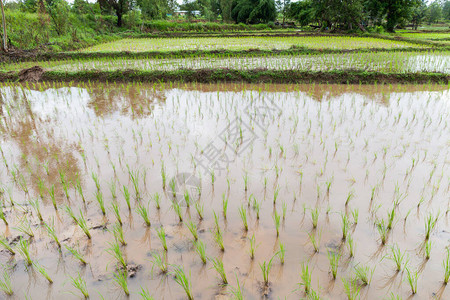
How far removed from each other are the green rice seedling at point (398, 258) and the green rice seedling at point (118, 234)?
1.87 meters

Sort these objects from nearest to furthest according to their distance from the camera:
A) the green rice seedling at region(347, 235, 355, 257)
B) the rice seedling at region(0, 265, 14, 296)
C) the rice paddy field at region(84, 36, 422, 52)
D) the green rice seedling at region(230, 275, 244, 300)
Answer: the green rice seedling at region(230, 275, 244, 300), the rice seedling at region(0, 265, 14, 296), the green rice seedling at region(347, 235, 355, 257), the rice paddy field at region(84, 36, 422, 52)

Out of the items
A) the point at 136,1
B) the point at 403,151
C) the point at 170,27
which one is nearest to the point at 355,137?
the point at 403,151

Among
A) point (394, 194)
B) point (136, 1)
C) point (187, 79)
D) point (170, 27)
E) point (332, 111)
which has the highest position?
point (136, 1)

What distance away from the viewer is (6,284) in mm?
1772

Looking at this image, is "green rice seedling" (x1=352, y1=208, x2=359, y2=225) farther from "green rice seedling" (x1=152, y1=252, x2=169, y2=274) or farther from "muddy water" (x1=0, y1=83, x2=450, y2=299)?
"green rice seedling" (x1=152, y1=252, x2=169, y2=274)

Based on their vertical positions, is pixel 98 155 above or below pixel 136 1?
below

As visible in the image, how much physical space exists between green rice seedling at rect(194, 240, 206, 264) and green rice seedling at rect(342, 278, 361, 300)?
2.97ft

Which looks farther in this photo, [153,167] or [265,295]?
[153,167]

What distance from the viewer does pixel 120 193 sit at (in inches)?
106

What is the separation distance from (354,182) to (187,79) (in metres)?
5.15

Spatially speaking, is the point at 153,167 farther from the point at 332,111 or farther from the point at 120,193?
the point at 332,111

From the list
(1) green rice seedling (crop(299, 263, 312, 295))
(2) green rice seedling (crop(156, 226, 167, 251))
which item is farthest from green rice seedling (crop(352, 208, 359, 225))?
(2) green rice seedling (crop(156, 226, 167, 251))

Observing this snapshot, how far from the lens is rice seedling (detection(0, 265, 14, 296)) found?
1.72 m

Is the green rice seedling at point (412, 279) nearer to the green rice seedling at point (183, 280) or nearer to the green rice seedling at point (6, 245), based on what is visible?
the green rice seedling at point (183, 280)
